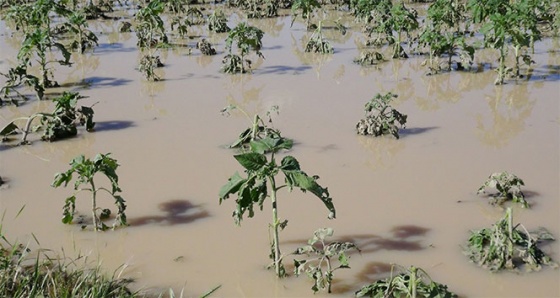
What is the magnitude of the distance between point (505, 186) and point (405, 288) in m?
2.24

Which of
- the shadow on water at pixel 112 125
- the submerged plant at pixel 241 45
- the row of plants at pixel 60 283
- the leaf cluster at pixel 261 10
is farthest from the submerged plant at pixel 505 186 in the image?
the leaf cluster at pixel 261 10

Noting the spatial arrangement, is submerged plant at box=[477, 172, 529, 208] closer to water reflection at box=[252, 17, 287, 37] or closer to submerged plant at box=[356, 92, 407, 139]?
submerged plant at box=[356, 92, 407, 139]

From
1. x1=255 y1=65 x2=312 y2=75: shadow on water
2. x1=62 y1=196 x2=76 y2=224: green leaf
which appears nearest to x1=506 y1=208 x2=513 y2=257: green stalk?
x1=62 y1=196 x2=76 y2=224: green leaf

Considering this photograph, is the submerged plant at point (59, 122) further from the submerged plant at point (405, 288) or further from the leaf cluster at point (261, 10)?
the leaf cluster at point (261, 10)

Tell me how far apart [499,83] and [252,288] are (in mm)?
6927

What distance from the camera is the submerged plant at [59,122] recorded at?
8.33m

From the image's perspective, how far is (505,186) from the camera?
632cm

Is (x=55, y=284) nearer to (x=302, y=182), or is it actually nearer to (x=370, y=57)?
(x=302, y=182)

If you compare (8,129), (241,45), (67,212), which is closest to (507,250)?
(67,212)

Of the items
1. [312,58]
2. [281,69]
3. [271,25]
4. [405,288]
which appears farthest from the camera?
[271,25]

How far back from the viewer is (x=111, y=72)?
1202 centimetres

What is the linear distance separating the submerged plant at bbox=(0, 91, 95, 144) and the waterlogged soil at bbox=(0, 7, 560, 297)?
143mm

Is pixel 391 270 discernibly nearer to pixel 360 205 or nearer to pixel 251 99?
pixel 360 205

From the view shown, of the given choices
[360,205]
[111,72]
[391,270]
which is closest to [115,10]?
[111,72]
